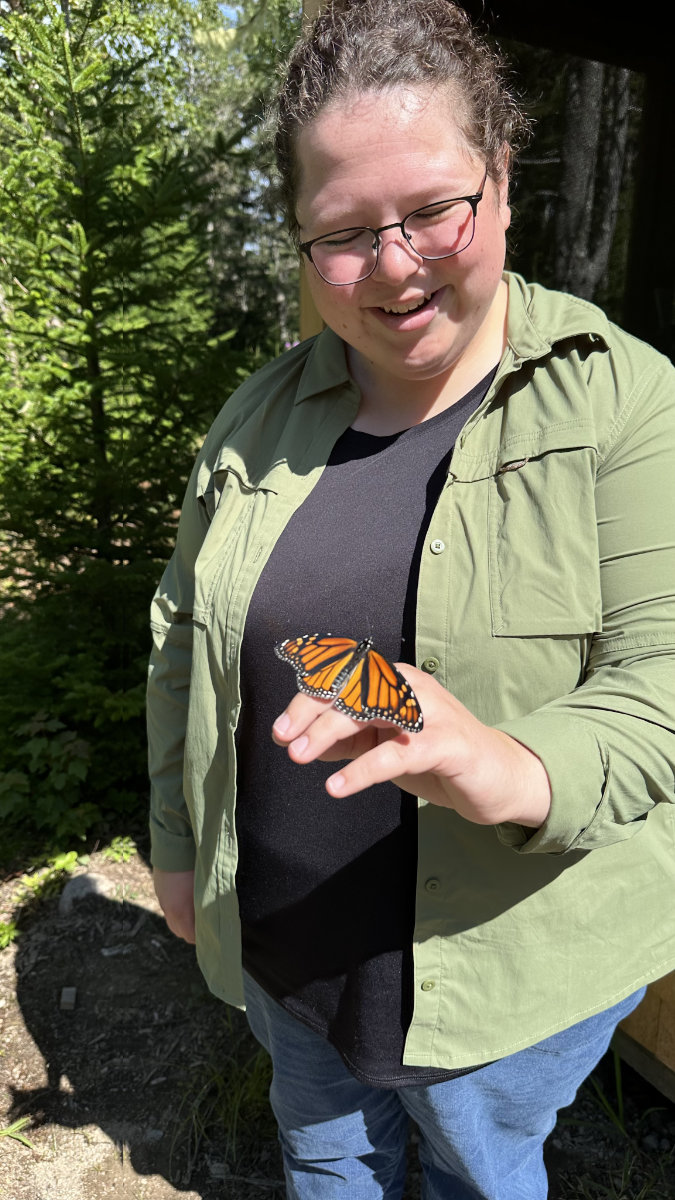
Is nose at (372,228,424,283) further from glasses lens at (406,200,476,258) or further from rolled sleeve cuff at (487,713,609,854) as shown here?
rolled sleeve cuff at (487,713,609,854)

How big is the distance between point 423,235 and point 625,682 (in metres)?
0.73

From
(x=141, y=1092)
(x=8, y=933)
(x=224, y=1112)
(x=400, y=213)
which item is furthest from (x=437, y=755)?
(x=8, y=933)

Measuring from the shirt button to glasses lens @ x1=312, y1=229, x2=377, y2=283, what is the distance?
24.0 inches

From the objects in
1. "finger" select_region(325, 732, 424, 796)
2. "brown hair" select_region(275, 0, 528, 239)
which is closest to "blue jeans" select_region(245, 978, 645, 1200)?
"finger" select_region(325, 732, 424, 796)

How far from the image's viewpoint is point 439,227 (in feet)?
4.23

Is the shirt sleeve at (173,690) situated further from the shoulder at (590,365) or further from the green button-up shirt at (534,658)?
the shoulder at (590,365)

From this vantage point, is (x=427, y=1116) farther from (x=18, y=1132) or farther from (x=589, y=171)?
(x=589, y=171)

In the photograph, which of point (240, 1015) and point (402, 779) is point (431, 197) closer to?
point (402, 779)

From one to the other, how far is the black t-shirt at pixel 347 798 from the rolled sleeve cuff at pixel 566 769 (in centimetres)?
31

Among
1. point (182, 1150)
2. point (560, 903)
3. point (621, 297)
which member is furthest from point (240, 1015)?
point (621, 297)

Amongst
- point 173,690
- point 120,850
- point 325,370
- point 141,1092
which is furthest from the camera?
point 120,850

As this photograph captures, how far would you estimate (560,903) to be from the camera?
4.56ft

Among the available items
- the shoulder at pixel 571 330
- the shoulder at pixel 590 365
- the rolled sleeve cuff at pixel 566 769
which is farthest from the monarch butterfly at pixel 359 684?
the shoulder at pixel 571 330

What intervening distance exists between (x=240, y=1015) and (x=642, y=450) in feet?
9.00
